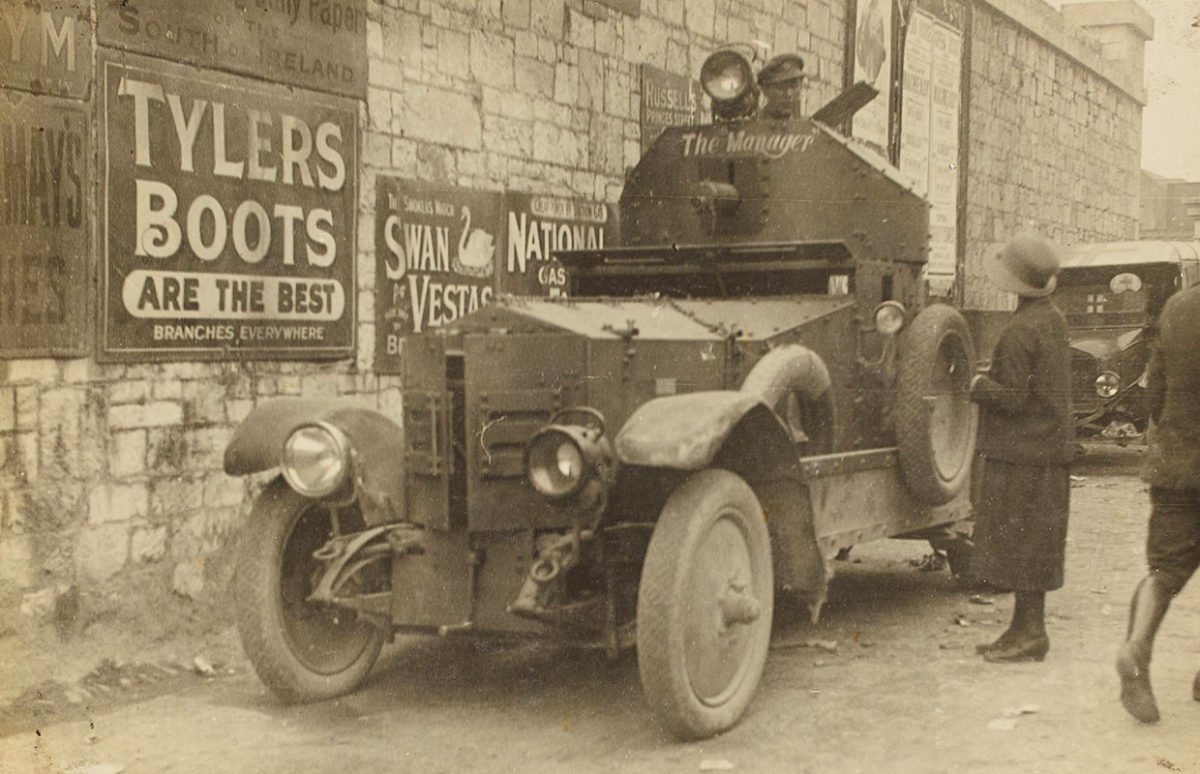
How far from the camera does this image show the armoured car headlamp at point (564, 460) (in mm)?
4977

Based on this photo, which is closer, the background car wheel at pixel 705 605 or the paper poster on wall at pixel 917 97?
the background car wheel at pixel 705 605

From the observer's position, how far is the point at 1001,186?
18641 millimetres

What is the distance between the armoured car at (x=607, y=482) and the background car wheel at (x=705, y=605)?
0.4 inches

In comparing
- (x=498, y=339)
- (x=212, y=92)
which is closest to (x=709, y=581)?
(x=498, y=339)

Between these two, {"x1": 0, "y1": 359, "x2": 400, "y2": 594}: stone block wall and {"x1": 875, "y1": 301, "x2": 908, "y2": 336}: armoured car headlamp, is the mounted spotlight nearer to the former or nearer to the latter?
{"x1": 875, "y1": 301, "x2": 908, "y2": 336}: armoured car headlamp

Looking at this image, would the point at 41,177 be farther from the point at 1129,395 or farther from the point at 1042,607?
the point at 1129,395

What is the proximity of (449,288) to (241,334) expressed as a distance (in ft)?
6.09

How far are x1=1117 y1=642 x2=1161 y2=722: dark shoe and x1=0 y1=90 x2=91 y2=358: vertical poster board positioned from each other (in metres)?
4.68

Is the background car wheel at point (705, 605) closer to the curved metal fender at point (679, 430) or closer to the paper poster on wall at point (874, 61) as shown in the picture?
the curved metal fender at point (679, 430)

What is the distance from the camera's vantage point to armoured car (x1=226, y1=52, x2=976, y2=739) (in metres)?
5.04

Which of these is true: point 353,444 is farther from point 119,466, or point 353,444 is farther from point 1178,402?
point 1178,402

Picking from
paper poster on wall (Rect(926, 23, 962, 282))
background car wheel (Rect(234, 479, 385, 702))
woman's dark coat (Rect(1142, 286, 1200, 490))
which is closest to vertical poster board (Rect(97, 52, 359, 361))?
background car wheel (Rect(234, 479, 385, 702))

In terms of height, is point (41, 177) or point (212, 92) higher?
point (212, 92)

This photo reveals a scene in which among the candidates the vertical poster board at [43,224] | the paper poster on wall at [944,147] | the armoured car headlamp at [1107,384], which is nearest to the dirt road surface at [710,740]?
the vertical poster board at [43,224]
